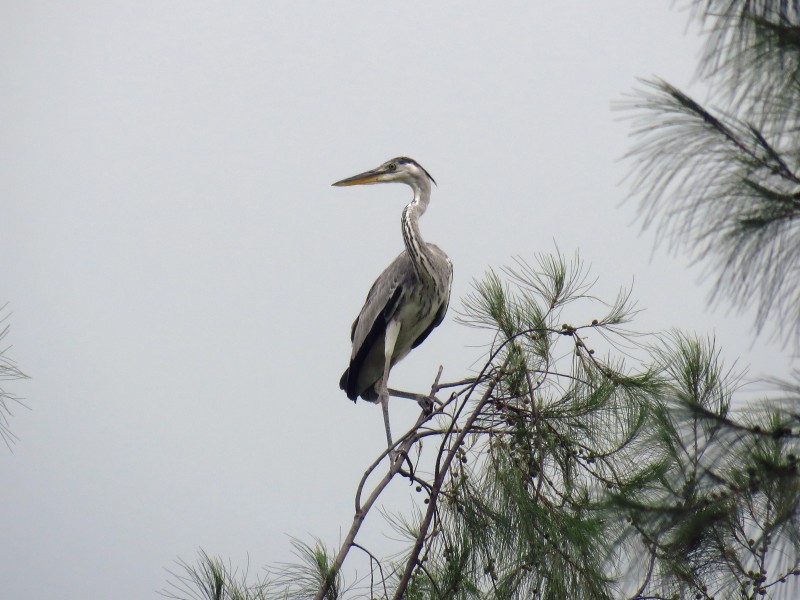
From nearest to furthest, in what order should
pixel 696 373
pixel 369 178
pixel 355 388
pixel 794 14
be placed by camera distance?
pixel 794 14
pixel 696 373
pixel 355 388
pixel 369 178

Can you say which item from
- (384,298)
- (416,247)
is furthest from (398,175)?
(384,298)

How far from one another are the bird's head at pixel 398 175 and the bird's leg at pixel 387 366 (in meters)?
0.84

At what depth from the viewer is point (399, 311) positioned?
462 centimetres

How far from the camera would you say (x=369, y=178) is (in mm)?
5133

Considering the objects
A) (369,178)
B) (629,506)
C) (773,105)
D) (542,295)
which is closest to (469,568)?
(542,295)

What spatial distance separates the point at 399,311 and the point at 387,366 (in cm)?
30

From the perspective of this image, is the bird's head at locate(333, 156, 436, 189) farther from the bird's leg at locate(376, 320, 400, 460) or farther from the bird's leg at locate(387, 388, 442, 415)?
the bird's leg at locate(387, 388, 442, 415)

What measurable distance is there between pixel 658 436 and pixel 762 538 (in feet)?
0.95

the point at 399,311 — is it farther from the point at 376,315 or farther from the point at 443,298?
the point at 443,298

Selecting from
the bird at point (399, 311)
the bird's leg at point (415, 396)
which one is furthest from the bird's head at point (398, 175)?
the bird's leg at point (415, 396)

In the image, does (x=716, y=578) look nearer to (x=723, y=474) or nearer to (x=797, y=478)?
(x=723, y=474)

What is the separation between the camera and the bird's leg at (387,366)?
14.2 ft

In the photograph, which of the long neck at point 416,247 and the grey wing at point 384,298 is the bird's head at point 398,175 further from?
the grey wing at point 384,298

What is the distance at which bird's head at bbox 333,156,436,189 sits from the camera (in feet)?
16.5
